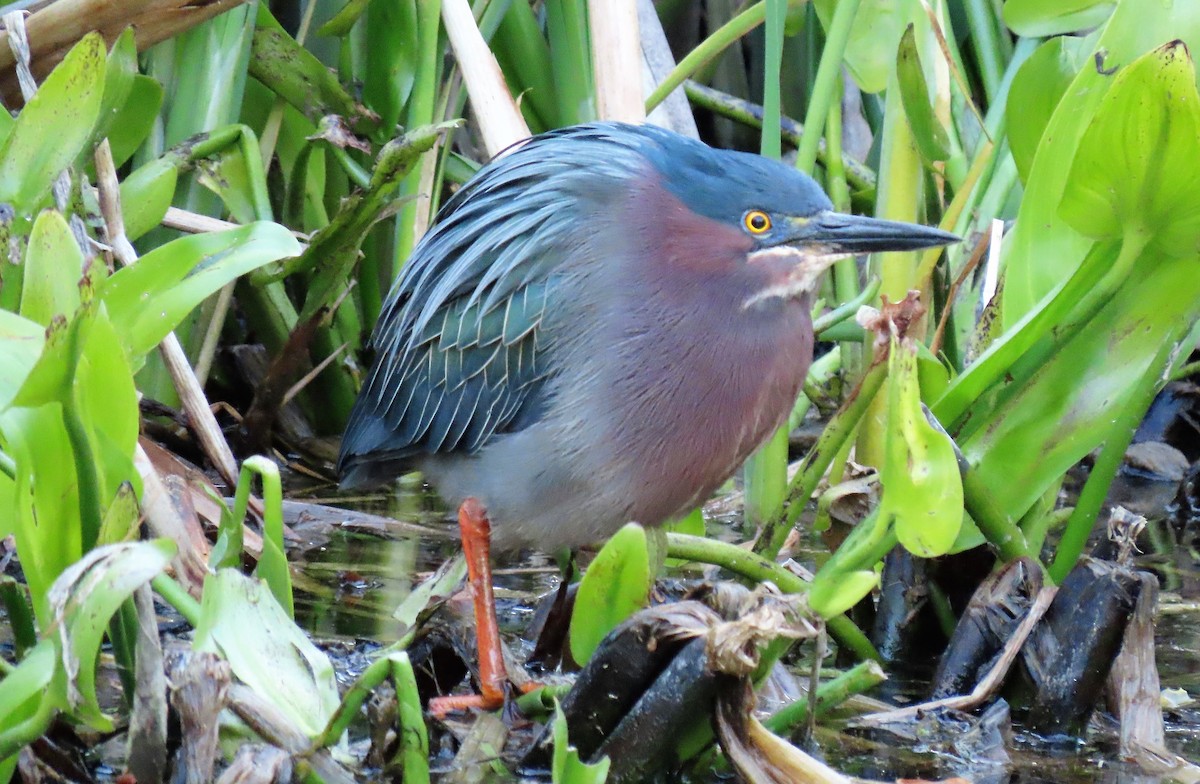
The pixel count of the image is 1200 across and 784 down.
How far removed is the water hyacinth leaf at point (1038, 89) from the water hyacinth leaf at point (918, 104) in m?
0.25

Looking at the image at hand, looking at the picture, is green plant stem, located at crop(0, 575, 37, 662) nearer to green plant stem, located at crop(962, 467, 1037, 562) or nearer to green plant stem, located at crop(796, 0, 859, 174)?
green plant stem, located at crop(962, 467, 1037, 562)

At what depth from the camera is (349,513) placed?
3.91m

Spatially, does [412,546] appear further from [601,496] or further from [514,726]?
[514,726]

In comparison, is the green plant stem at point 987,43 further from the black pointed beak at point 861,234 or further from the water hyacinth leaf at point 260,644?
the water hyacinth leaf at point 260,644

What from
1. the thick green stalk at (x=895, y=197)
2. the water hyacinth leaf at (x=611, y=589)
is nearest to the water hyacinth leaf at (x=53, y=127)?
the water hyacinth leaf at (x=611, y=589)

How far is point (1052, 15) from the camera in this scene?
3811 mm

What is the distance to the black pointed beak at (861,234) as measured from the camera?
9.46ft

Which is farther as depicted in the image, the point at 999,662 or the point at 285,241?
the point at 999,662

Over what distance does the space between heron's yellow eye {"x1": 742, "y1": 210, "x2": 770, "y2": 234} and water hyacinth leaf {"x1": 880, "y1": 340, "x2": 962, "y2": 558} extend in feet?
2.55

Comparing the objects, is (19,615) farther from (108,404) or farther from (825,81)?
(825,81)

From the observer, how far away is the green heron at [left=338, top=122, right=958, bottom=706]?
2945 mm

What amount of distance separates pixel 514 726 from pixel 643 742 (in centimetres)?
42

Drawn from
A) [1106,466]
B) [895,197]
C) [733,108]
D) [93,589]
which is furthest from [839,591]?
[733,108]

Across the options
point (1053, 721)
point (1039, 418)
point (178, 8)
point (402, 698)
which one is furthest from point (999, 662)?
point (178, 8)
